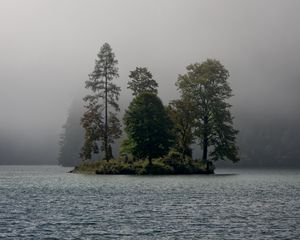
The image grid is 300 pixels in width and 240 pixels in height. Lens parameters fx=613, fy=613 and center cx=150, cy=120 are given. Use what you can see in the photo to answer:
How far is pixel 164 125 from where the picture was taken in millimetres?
107562

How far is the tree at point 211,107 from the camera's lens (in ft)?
367

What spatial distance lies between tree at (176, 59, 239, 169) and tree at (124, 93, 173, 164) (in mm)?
7649

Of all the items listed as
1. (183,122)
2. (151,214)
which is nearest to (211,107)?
(183,122)

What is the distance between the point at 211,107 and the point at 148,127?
1364cm

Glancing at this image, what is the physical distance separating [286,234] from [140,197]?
24605 mm

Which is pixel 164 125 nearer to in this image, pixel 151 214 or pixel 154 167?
pixel 154 167

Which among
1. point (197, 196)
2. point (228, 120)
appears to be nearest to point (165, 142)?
point (228, 120)

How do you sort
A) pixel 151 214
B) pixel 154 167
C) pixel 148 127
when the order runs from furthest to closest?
pixel 148 127 → pixel 154 167 → pixel 151 214

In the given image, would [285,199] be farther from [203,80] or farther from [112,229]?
[203,80]

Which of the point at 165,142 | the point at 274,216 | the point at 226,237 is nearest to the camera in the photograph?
the point at 226,237

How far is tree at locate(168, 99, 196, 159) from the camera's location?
367 feet

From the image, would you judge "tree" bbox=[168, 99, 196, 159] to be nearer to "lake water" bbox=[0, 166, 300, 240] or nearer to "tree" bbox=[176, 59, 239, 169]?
"tree" bbox=[176, 59, 239, 169]

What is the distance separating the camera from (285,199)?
58.5 meters

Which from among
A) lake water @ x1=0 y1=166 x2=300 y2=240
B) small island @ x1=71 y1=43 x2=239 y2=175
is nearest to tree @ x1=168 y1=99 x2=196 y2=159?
small island @ x1=71 y1=43 x2=239 y2=175
